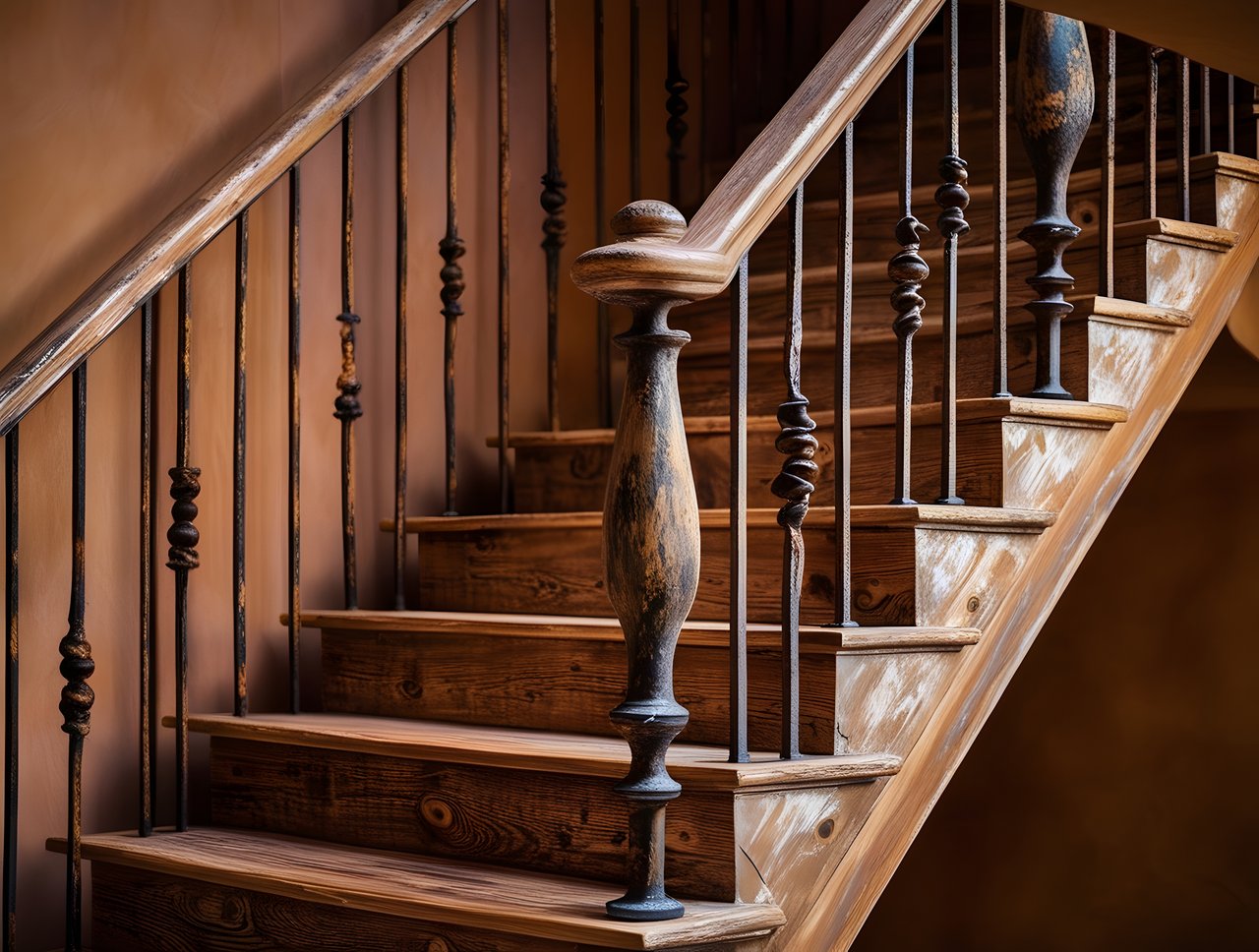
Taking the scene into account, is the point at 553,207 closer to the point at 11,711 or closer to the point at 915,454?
the point at 915,454

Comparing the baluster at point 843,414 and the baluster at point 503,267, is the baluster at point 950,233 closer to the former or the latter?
the baluster at point 843,414

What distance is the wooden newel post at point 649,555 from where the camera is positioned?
5.02 ft

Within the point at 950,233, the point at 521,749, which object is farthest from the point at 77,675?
the point at 950,233

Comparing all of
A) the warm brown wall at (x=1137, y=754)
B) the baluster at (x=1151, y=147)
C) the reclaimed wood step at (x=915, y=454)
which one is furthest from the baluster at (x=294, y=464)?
the warm brown wall at (x=1137, y=754)

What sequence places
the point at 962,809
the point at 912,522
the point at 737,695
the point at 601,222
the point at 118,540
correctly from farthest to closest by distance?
the point at 962,809, the point at 601,222, the point at 118,540, the point at 912,522, the point at 737,695

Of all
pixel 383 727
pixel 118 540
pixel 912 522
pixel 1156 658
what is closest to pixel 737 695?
pixel 912 522

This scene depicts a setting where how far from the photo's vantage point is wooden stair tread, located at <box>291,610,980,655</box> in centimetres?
181

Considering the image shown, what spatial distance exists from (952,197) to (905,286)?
0.67ft

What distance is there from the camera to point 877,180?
11.2 ft

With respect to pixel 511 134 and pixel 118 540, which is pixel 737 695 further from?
pixel 511 134

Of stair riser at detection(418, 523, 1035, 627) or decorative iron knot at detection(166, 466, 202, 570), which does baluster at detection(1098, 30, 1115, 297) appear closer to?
stair riser at detection(418, 523, 1035, 627)

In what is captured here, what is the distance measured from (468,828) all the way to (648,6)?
2.39 meters

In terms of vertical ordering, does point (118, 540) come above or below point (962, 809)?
above

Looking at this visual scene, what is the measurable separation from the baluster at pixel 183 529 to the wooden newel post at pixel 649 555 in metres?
0.90
